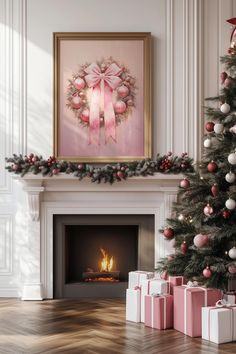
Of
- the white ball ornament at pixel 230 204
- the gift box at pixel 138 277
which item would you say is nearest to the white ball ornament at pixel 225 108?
the white ball ornament at pixel 230 204

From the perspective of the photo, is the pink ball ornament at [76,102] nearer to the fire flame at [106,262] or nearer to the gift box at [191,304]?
the fire flame at [106,262]

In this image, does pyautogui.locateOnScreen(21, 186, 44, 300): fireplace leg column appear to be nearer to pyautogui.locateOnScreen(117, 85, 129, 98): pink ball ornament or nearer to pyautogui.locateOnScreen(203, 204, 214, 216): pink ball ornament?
pyautogui.locateOnScreen(117, 85, 129, 98): pink ball ornament

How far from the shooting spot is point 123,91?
225 inches

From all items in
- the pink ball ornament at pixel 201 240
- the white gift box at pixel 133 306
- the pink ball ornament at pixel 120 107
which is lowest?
the white gift box at pixel 133 306

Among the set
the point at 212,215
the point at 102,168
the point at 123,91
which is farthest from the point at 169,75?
the point at 212,215

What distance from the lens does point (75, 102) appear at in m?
5.71

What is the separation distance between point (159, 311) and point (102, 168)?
162 cm

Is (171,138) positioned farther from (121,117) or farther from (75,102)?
(75,102)

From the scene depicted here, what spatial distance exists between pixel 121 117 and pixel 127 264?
4.90ft

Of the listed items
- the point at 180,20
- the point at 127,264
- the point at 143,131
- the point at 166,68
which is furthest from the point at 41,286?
the point at 180,20

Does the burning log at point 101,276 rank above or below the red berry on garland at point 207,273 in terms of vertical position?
below

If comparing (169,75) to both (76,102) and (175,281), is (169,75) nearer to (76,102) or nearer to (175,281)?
(76,102)

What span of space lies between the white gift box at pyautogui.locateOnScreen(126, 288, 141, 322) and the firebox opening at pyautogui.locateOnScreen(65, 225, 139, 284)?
1.21 m

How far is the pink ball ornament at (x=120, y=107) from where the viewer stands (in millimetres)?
5707
